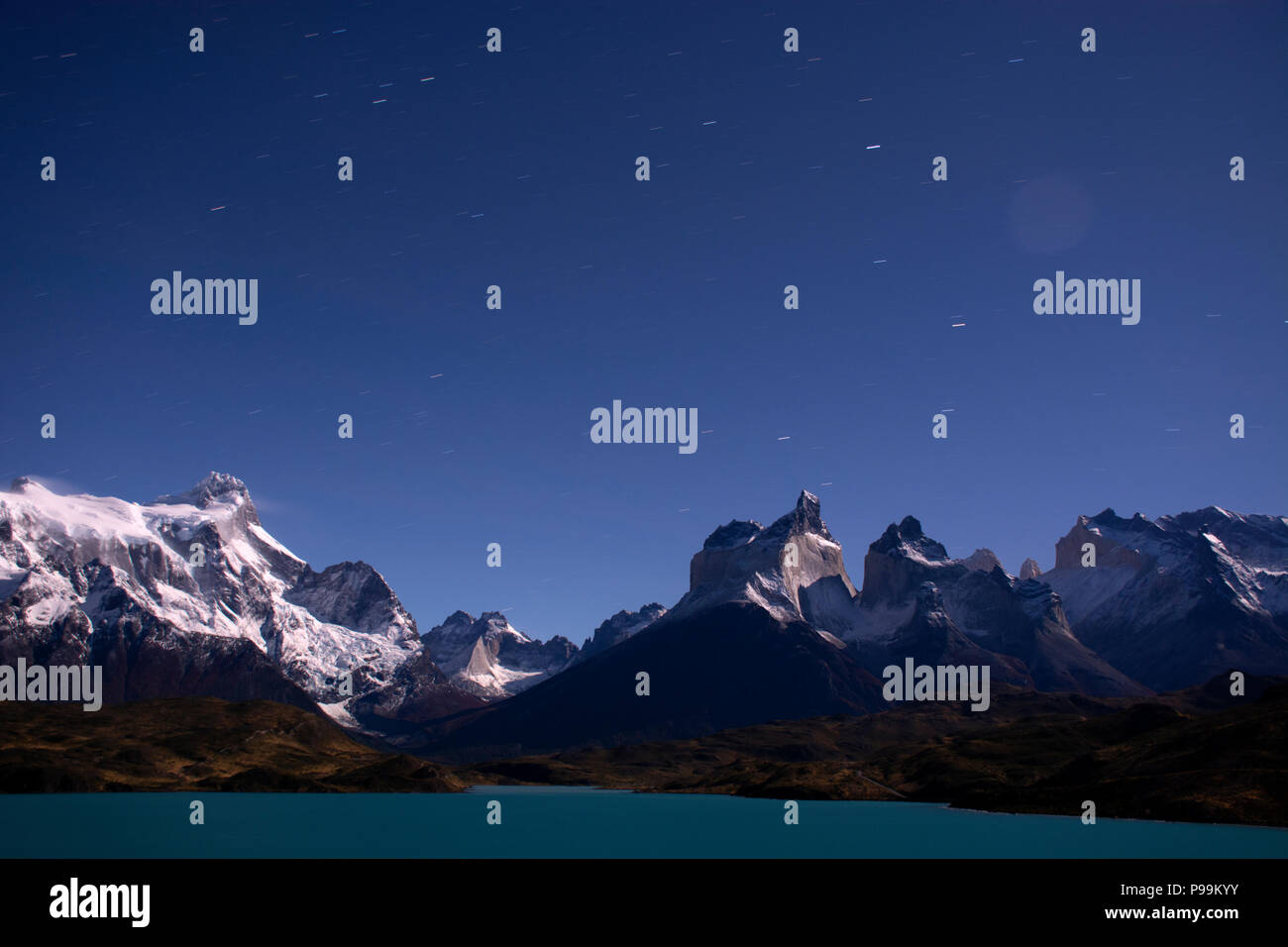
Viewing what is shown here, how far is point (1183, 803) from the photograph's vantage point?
194375 millimetres
